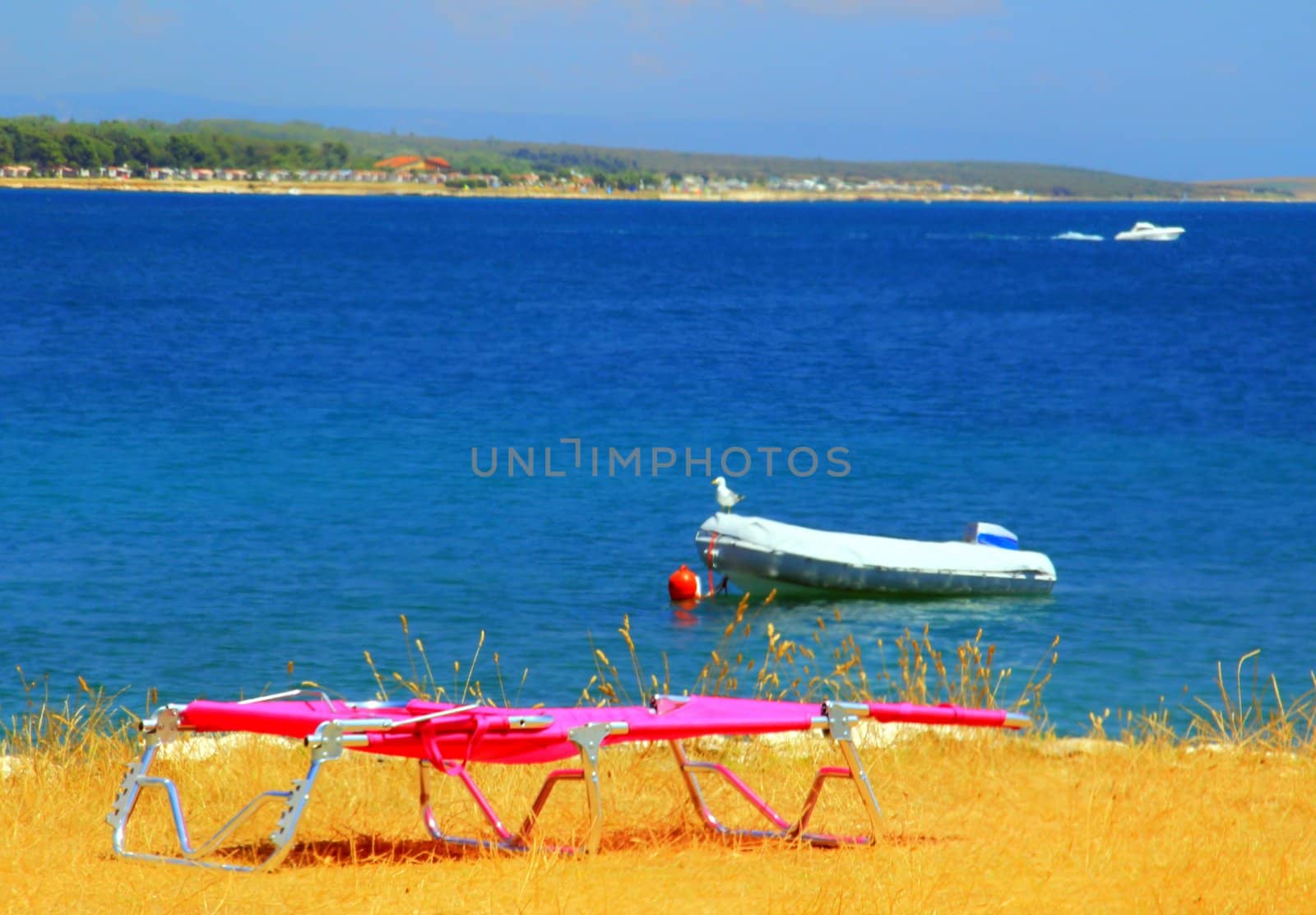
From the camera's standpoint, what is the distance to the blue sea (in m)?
15.7

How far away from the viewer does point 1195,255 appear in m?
124

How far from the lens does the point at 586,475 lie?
26250mm

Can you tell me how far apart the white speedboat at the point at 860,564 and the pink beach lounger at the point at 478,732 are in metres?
11.6

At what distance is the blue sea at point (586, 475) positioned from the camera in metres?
15.7

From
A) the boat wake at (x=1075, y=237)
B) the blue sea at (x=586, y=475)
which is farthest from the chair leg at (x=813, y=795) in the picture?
the boat wake at (x=1075, y=237)

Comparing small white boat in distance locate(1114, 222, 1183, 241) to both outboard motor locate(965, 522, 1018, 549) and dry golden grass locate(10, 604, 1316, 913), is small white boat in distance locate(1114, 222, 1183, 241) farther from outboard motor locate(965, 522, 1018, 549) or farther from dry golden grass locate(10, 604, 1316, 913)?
dry golden grass locate(10, 604, 1316, 913)

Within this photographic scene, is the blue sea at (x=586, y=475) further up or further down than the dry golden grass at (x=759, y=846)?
further down

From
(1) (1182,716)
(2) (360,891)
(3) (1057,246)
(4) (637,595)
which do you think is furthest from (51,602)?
(3) (1057,246)

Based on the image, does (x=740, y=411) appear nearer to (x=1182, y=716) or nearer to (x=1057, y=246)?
(x=1182, y=716)

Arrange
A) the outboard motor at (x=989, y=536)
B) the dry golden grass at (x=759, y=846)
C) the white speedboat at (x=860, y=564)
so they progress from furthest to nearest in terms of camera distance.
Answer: the outboard motor at (x=989, y=536) → the white speedboat at (x=860, y=564) → the dry golden grass at (x=759, y=846)

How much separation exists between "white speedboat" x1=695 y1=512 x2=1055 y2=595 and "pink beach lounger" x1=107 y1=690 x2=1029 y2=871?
38.1ft

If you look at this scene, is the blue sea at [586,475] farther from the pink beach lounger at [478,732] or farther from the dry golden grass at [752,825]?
the pink beach lounger at [478,732]

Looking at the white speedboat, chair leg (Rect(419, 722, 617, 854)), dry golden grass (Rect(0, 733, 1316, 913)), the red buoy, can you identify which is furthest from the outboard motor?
chair leg (Rect(419, 722, 617, 854))

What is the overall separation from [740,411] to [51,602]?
67.8 feet
